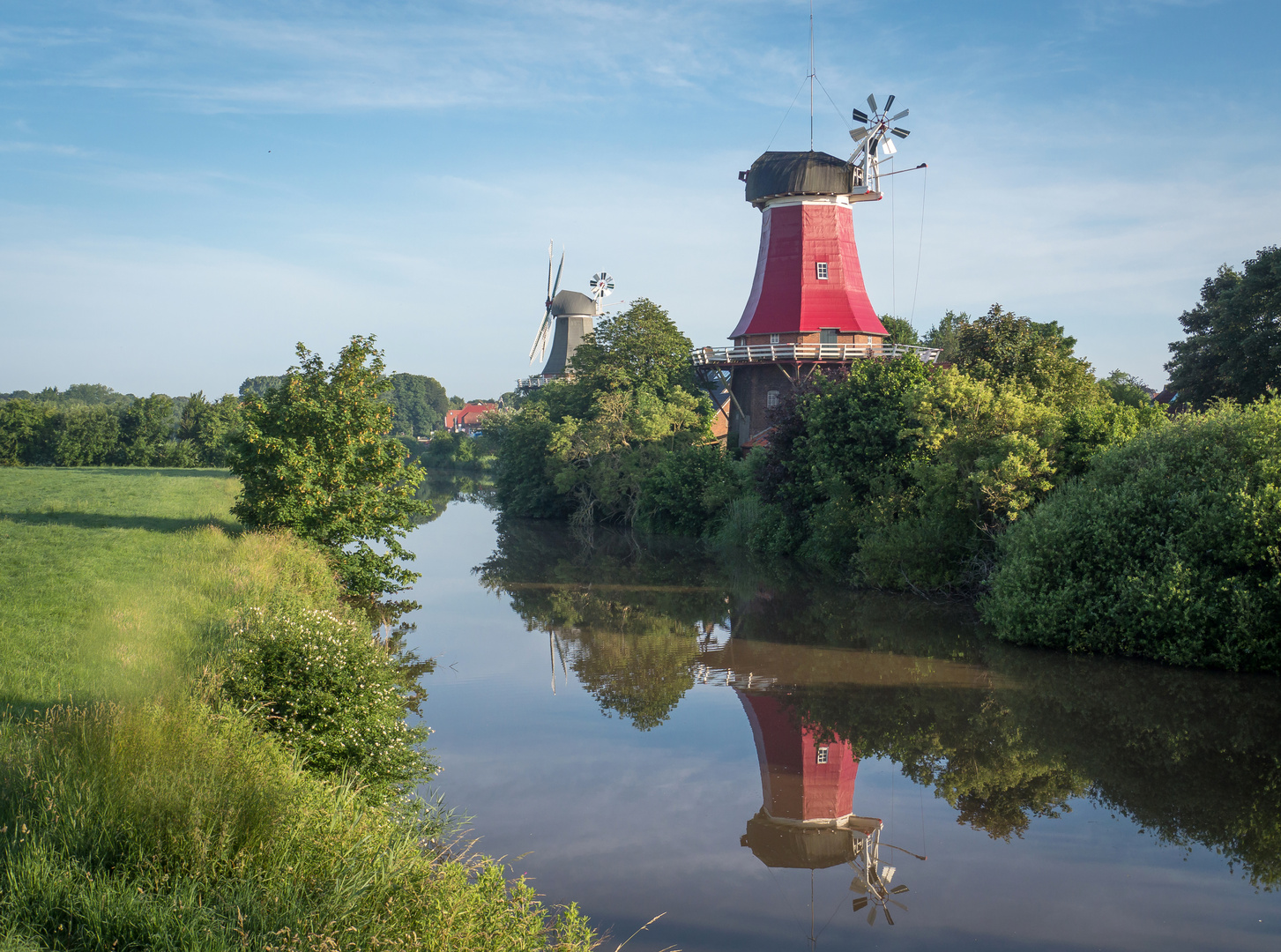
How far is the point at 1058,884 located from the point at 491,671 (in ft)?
29.9

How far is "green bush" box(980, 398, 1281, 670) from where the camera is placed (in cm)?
1282

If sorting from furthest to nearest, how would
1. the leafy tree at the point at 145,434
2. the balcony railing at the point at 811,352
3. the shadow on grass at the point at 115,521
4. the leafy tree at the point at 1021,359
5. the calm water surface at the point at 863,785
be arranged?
the leafy tree at the point at 145,434 < the balcony railing at the point at 811,352 < the leafy tree at the point at 1021,359 < the shadow on grass at the point at 115,521 < the calm water surface at the point at 863,785

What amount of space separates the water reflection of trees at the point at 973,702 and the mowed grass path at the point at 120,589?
206 inches

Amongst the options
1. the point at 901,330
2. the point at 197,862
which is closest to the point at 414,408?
the point at 901,330

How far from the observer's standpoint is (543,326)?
68.8m

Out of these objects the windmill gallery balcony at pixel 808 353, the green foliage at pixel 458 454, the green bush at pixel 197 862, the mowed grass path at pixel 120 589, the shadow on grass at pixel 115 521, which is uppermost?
the windmill gallery balcony at pixel 808 353

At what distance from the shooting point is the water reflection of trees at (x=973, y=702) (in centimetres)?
899

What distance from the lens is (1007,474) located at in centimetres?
1769

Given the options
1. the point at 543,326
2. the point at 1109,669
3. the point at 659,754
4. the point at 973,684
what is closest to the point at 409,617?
the point at 659,754

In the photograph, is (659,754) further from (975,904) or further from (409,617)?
(409,617)

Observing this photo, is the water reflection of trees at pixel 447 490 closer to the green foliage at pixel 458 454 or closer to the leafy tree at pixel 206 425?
the green foliage at pixel 458 454

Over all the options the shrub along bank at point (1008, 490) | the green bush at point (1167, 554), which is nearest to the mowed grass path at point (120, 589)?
the green bush at point (1167, 554)

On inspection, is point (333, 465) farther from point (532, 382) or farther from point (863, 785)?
point (532, 382)

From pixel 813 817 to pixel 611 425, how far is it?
2770 centimetres
